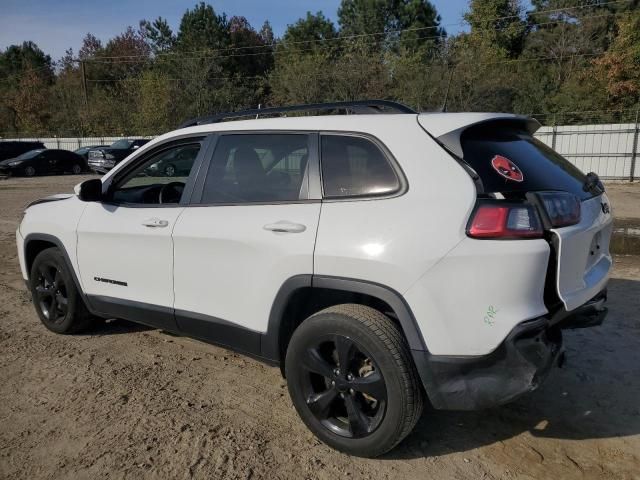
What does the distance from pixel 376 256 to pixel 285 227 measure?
0.60m

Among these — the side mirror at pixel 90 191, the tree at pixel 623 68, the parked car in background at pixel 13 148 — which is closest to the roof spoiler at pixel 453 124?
the side mirror at pixel 90 191

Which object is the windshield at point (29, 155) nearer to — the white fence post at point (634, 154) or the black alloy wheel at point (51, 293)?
the black alloy wheel at point (51, 293)

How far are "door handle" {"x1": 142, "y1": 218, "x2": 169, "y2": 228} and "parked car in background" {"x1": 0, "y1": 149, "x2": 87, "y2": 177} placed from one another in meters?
23.6

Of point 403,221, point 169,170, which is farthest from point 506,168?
point 169,170

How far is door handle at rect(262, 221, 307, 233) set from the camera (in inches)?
113

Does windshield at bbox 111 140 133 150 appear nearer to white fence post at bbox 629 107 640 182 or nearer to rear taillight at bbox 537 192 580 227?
white fence post at bbox 629 107 640 182

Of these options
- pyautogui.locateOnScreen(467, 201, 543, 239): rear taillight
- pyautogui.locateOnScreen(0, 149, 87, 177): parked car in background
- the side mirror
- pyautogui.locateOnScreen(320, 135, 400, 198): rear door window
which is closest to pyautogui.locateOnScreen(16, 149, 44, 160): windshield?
pyautogui.locateOnScreen(0, 149, 87, 177): parked car in background

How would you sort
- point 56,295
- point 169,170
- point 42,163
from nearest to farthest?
point 56,295
point 169,170
point 42,163

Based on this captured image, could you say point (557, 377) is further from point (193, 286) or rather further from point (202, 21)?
point (202, 21)

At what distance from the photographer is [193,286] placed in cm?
343

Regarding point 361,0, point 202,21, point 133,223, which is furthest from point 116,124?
point 133,223

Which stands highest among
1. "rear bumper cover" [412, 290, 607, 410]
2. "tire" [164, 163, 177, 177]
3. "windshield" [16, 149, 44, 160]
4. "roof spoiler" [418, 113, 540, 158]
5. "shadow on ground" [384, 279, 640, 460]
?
"roof spoiler" [418, 113, 540, 158]

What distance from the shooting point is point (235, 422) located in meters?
3.19

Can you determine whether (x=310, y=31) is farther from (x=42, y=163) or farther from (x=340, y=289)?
(x=340, y=289)
